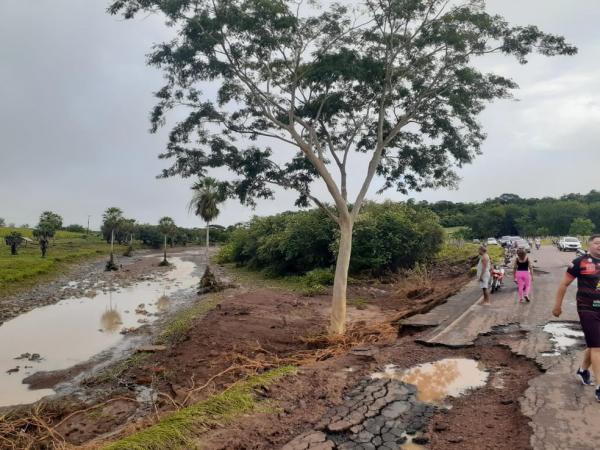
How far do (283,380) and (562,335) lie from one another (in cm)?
528

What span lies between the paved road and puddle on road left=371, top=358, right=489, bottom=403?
0.83m

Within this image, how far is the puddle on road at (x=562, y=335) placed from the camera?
7323 millimetres

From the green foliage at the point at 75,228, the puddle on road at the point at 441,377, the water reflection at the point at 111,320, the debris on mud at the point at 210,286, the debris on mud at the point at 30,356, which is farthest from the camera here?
the green foliage at the point at 75,228

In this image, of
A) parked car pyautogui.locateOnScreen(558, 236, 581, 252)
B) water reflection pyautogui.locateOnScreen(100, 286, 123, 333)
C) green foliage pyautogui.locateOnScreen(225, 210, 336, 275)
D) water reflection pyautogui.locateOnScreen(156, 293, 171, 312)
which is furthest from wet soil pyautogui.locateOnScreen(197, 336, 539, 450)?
parked car pyautogui.locateOnScreen(558, 236, 581, 252)

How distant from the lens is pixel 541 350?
7289mm

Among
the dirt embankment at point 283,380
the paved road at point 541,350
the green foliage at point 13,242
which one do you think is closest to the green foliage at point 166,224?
the green foliage at point 13,242

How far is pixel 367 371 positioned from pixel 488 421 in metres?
2.23

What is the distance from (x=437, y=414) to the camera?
537 cm

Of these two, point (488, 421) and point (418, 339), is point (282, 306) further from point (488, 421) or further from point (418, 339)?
point (488, 421)

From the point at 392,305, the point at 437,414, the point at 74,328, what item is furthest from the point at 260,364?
the point at 74,328

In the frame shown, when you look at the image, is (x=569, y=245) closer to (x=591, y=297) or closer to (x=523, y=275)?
(x=523, y=275)

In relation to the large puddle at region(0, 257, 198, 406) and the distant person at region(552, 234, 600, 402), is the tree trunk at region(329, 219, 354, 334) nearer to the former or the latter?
the distant person at region(552, 234, 600, 402)

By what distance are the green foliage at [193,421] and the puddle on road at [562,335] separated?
4.77 metres

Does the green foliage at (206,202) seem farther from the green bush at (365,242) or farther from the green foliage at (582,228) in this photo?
the green foliage at (582,228)
